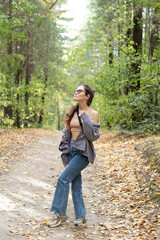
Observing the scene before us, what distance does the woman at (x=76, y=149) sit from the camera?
14.5ft

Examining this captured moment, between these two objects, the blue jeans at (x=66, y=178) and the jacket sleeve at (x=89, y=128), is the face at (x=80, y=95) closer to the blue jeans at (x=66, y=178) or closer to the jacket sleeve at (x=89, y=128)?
the jacket sleeve at (x=89, y=128)

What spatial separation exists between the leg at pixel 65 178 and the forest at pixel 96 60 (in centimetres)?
248

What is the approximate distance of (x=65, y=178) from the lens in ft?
14.6

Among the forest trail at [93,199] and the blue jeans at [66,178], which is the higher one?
the blue jeans at [66,178]

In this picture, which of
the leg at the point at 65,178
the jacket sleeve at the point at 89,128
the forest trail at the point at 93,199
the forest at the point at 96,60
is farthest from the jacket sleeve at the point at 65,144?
the forest at the point at 96,60

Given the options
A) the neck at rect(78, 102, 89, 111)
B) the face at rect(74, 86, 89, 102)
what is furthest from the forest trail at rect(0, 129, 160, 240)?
the face at rect(74, 86, 89, 102)

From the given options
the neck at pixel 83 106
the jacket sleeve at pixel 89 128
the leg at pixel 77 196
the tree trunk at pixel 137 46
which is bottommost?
the leg at pixel 77 196

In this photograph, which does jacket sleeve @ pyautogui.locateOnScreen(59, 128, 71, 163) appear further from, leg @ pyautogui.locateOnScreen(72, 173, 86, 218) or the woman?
leg @ pyautogui.locateOnScreen(72, 173, 86, 218)

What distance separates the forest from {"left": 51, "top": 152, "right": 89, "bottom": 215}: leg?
248 centimetres

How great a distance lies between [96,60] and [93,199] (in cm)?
2022

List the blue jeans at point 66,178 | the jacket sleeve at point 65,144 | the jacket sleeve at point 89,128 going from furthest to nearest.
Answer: the jacket sleeve at point 65,144, the blue jeans at point 66,178, the jacket sleeve at point 89,128

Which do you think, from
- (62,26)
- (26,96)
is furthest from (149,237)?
(62,26)

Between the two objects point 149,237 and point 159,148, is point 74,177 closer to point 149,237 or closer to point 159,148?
point 149,237

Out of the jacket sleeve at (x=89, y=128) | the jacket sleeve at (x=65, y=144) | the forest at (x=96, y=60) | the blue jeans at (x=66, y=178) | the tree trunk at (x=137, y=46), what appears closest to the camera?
the jacket sleeve at (x=89, y=128)
